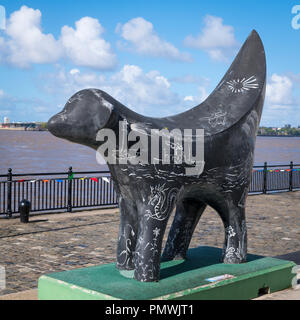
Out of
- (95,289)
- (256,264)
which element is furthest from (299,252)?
(95,289)

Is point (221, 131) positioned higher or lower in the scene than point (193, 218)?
higher

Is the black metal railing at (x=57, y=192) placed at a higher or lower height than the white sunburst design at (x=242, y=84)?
lower

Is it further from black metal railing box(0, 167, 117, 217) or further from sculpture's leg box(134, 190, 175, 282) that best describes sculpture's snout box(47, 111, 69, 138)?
black metal railing box(0, 167, 117, 217)

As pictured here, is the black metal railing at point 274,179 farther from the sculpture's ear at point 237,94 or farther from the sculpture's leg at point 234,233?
the sculpture's leg at point 234,233

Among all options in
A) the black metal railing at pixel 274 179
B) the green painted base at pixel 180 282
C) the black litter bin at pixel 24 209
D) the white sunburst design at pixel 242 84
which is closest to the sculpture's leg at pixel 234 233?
the green painted base at pixel 180 282

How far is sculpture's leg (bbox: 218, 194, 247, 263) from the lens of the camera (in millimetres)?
6137

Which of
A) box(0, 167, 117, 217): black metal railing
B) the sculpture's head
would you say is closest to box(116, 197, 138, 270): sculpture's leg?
the sculpture's head

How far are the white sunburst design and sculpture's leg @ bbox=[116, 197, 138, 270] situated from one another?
83.1 inches

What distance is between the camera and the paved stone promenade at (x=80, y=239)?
311 inches

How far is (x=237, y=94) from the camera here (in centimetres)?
626

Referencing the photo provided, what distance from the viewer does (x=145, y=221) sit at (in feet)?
17.1

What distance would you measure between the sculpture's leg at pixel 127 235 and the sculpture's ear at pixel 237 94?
130cm
